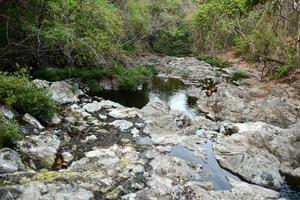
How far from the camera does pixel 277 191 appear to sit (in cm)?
886

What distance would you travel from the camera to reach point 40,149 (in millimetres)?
9039

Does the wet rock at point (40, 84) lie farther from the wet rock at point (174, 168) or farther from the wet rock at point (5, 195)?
the wet rock at point (5, 195)

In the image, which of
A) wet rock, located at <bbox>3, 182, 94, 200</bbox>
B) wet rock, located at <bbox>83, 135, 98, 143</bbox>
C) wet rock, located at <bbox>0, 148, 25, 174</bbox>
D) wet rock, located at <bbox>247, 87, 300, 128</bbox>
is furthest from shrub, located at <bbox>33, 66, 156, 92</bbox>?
wet rock, located at <bbox>3, 182, 94, 200</bbox>

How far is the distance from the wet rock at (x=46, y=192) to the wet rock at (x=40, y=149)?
1320 millimetres

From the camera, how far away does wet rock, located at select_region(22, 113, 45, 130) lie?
1024cm

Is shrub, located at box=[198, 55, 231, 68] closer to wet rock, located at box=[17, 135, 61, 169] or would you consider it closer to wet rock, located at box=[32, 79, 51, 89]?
wet rock, located at box=[32, 79, 51, 89]

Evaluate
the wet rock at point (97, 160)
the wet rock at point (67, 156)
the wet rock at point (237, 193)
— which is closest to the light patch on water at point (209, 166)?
the wet rock at point (237, 193)

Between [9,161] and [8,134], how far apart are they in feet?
2.51

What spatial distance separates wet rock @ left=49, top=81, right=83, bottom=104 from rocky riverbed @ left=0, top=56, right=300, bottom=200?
0.05 metres

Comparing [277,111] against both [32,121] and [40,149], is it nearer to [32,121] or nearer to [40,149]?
[32,121]

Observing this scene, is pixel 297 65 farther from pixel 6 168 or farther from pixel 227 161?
pixel 6 168

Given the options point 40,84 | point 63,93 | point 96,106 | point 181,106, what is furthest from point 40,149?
point 181,106

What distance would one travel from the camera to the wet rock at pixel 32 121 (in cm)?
1024

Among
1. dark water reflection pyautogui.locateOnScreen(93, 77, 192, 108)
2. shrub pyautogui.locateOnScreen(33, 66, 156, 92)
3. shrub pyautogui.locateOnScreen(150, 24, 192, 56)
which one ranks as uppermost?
shrub pyautogui.locateOnScreen(33, 66, 156, 92)
